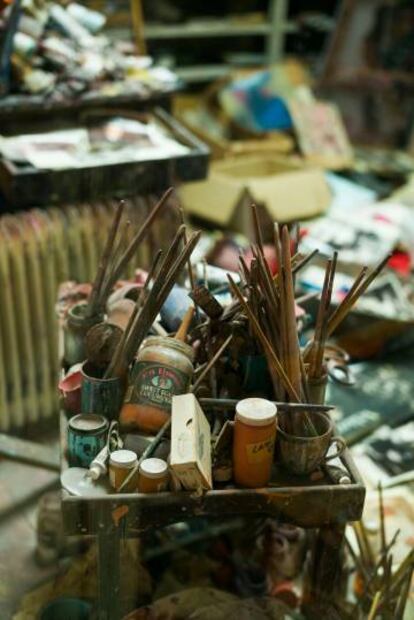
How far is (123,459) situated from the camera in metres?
1.77

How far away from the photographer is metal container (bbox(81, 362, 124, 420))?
193cm

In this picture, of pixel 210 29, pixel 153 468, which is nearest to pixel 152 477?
pixel 153 468

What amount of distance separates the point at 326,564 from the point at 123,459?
0.63 metres

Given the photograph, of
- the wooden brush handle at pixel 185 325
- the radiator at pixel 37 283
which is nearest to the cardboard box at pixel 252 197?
the radiator at pixel 37 283

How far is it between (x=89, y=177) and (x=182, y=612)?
1773 millimetres

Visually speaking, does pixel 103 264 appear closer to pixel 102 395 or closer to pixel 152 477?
pixel 102 395

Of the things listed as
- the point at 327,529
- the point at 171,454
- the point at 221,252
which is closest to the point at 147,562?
the point at 327,529

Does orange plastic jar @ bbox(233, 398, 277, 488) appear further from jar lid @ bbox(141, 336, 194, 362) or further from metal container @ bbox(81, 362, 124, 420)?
metal container @ bbox(81, 362, 124, 420)

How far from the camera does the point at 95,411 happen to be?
6.40 feet

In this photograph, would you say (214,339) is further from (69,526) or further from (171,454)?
(69,526)

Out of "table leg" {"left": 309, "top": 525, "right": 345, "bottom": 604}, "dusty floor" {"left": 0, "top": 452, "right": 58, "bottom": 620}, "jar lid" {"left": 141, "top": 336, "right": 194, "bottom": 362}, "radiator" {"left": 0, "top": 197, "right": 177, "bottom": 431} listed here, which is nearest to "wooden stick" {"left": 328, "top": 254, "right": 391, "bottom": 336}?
"jar lid" {"left": 141, "top": 336, "right": 194, "bottom": 362}

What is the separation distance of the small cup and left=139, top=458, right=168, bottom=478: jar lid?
0.28 m

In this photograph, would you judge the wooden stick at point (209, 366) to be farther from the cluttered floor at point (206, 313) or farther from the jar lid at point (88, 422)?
the jar lid at point (88, 422)

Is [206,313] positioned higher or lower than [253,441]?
higher
